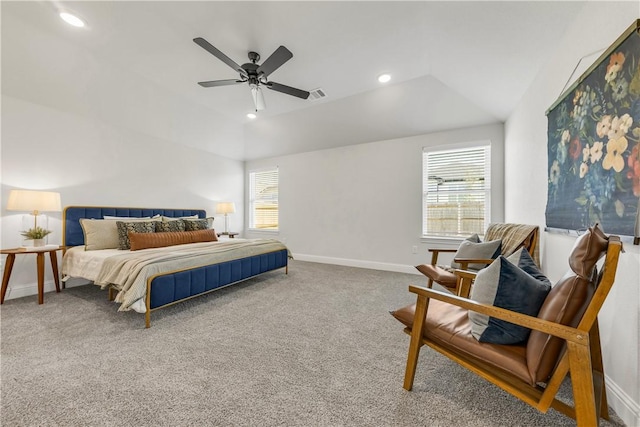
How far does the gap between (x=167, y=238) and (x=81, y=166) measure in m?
1.59

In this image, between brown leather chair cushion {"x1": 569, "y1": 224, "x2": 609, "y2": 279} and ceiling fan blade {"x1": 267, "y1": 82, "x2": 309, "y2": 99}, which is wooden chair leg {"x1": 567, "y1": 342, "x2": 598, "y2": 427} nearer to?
brown leather chair cushion {"x1": 569, "y1": 224, "x2": 609, "y2": 279}

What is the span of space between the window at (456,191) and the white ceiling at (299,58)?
51 cm


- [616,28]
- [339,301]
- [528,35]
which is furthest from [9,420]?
[528,35]

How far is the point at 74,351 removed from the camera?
1.92 metres

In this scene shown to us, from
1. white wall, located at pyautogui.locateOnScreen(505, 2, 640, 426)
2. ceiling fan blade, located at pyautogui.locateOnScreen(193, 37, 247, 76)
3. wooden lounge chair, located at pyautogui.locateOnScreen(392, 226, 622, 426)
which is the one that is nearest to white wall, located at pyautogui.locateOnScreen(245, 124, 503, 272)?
white wall, located at pyautogui.locateOnScreen(505, 2, 640, 426)

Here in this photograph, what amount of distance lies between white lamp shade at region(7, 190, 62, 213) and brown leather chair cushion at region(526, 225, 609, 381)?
176 inches

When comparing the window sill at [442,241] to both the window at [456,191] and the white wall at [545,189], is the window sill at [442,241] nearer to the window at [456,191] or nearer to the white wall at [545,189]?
the window at [456,191]

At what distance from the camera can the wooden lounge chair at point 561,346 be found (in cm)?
95

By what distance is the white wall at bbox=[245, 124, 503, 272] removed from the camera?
4.32m

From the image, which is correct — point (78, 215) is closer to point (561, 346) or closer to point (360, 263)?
point (360, 263)

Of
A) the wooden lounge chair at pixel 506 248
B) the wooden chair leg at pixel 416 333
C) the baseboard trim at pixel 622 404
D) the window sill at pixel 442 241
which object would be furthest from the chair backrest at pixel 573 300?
the window sill at pixel 442 241

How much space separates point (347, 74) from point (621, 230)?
115 inches

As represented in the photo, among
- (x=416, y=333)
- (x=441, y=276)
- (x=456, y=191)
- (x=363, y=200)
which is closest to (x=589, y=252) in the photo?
(x=416, y=333)

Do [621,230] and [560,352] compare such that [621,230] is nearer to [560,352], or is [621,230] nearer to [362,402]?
[560,352]
